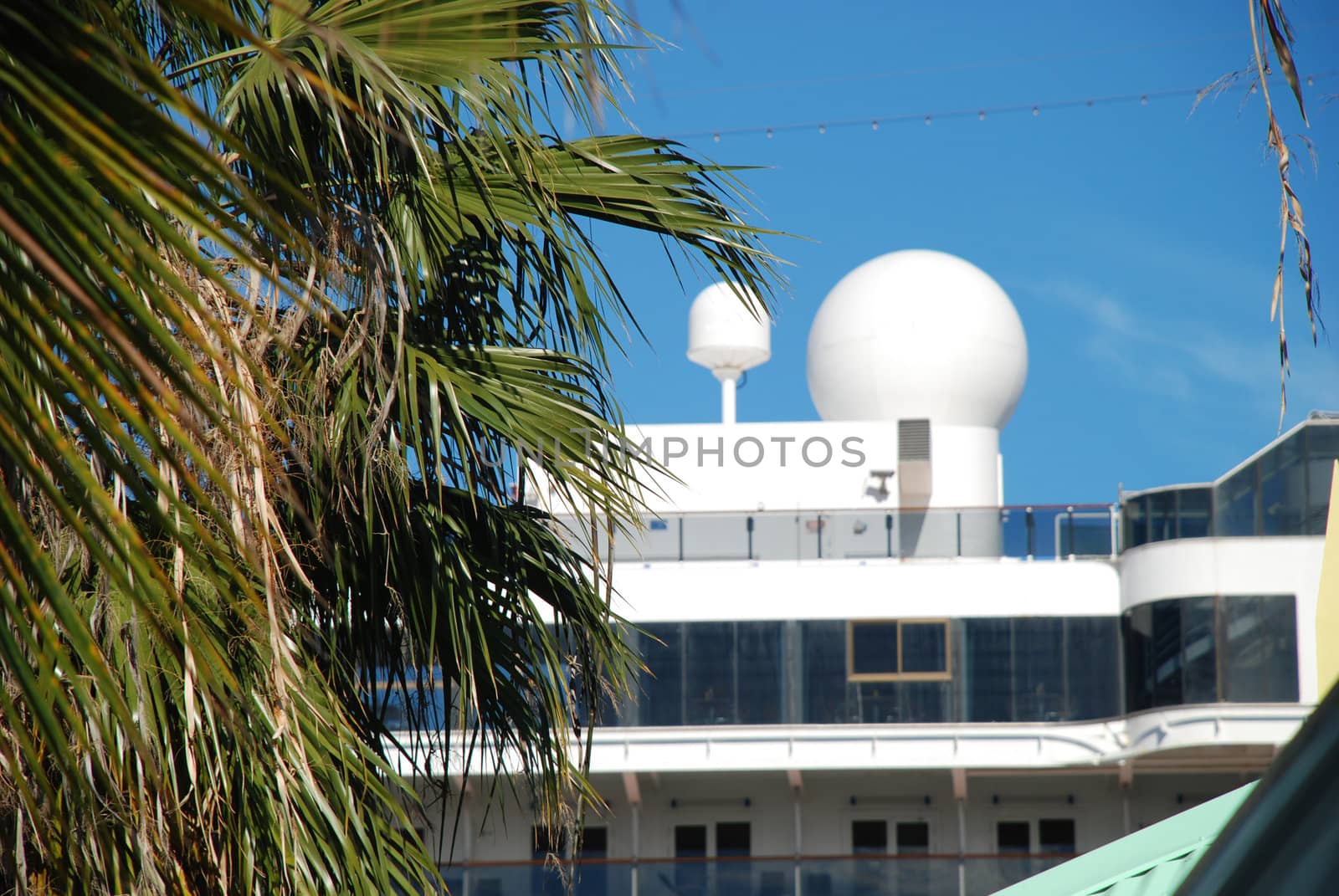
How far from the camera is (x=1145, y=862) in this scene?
4.87 meters

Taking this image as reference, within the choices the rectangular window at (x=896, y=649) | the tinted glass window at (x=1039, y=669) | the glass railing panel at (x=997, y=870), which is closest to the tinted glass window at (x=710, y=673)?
the rectangular window at (x=896, y=649)

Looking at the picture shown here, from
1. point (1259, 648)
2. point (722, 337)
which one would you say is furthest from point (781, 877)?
point (722, 337)

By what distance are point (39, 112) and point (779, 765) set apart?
22691mm

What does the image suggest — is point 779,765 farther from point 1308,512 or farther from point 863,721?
point 1308,512

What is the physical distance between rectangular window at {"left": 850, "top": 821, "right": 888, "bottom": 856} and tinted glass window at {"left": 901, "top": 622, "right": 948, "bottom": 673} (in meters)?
2.92

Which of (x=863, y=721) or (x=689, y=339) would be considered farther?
(x=689, y=339)

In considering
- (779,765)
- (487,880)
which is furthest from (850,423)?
(487,880)

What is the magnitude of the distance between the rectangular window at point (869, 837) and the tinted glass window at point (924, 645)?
2922mm

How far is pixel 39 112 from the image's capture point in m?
1.18

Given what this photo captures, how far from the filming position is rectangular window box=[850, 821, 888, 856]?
81.4 feet

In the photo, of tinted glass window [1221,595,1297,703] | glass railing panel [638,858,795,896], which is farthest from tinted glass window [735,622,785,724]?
tinted glass window [1221,595,1297,703]

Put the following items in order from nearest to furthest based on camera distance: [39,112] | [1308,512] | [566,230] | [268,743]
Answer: [39,112]
[268,743]
[566,230]
[1308,512]

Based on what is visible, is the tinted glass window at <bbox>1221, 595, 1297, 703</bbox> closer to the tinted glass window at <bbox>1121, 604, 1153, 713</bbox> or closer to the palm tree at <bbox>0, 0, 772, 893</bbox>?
the tinted glass window at <bbox>1121, 604, 1153, 713</bbox>

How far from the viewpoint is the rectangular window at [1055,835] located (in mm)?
24531
